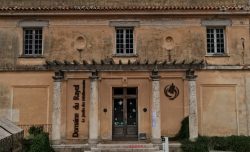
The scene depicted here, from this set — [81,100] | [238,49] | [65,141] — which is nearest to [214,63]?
[238,49]

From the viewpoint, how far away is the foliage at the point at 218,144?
18656mm

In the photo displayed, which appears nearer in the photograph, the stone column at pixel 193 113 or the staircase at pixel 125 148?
the staircase at pixel 125 148

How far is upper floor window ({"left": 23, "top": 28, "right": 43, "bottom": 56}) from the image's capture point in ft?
70.7

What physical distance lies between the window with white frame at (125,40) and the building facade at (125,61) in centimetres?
6

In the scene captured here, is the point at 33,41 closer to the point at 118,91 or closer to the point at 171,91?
the point at 118,91

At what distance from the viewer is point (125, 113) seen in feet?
69.1

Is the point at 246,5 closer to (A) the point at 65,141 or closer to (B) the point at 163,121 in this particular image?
(B) the point at 163,121

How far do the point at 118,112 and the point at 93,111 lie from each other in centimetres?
226

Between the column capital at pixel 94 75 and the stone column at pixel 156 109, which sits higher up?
the column capital at pixel 94 75

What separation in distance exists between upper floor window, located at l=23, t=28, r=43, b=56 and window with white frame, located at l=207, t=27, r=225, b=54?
32.0 ft

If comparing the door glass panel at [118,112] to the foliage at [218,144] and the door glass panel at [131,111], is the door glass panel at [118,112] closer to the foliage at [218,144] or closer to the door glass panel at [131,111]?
the door glass panel at [131,111]

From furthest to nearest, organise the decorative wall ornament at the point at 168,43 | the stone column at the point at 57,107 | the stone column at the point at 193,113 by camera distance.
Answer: the decorative wall ornament at the point at 168,43 → the stone column at the point at 193,113 → the stone column at the point at 57,107

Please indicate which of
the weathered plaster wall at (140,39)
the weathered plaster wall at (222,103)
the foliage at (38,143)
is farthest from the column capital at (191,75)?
the foliage at (38,143)

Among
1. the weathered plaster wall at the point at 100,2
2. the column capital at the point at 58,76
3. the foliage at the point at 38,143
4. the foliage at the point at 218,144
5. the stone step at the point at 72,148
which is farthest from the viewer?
the weathered plaster wall at the point at 100,2
